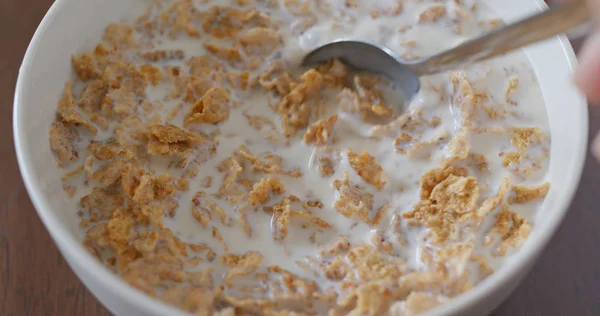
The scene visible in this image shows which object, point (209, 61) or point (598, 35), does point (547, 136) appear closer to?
point (598, 35)

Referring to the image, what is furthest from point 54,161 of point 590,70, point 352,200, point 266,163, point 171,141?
point 590,70

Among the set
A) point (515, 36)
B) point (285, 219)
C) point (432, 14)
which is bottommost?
point (285, 219)

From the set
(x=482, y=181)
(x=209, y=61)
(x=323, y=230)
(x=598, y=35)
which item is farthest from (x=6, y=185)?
(x=598, y=35)

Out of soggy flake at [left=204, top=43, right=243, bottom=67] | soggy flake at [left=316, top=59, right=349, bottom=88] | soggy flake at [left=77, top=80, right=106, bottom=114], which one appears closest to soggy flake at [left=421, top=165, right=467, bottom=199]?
soggy flake at [left=316, top=59, right=349, bottom=88]

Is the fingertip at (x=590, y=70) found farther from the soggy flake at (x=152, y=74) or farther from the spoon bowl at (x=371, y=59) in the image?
the soggy flake at (x=152, y=74)

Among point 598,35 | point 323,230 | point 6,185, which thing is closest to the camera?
point 598,35

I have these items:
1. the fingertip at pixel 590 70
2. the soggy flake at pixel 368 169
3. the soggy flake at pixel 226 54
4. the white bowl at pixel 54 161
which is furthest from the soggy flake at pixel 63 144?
the fingertip at pixel 590 70

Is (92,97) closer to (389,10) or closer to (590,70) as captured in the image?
(389,10)

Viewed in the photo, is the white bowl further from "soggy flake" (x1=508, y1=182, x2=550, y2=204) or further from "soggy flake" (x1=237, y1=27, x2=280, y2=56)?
"soggy flake" (x1=237, y1=27, x2=280, y2=56)
